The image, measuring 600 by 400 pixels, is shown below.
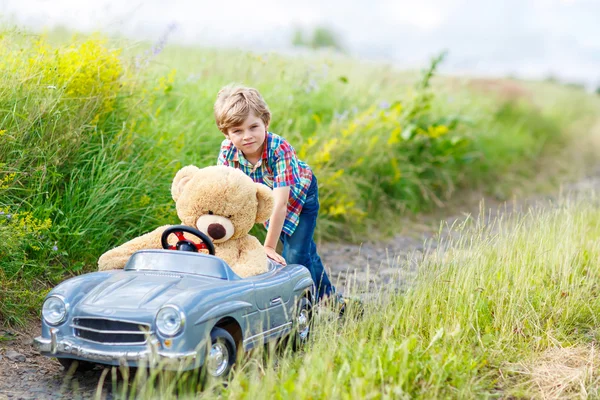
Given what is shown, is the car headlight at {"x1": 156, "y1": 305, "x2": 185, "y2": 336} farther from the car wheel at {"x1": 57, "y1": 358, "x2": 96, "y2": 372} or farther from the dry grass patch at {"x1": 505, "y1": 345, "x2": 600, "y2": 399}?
the dry grass patch at {"x1": 505, "y1": 345, "x2": 600, "y2": 399}

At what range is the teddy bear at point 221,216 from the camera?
159 inches

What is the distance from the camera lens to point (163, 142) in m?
6.02

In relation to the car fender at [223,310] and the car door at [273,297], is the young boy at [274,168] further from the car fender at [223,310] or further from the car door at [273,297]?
the car fender at [223,310]

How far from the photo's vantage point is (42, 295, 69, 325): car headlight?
11.6 ft

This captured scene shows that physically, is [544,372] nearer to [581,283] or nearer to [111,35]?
[581,283]

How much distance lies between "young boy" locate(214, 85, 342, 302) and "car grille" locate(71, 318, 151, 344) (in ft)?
4.01

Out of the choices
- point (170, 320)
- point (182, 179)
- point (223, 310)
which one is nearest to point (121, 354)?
point (170, 320)

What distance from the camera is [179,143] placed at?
20.5 feet

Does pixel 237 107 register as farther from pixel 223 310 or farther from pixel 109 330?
pixel 109 330

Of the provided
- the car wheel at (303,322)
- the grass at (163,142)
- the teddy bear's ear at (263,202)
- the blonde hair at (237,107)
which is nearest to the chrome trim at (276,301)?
the car wheel at (303,322)

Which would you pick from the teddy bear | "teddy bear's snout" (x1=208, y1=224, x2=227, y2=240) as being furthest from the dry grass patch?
"teddy bear's snout" (x1=208, y1=224, x2=227, y2=240)

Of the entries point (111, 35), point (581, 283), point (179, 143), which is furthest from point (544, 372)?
point (111, 35)

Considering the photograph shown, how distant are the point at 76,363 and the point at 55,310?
0.41m

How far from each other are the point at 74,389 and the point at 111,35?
3.93 metres
